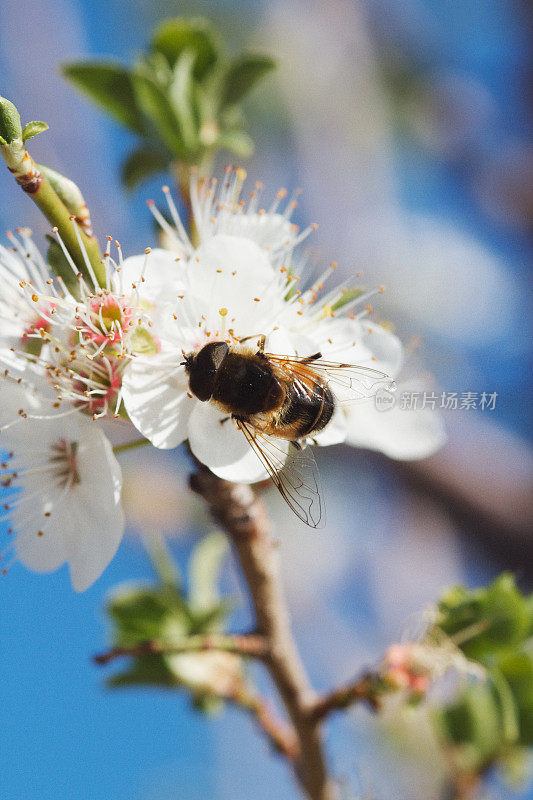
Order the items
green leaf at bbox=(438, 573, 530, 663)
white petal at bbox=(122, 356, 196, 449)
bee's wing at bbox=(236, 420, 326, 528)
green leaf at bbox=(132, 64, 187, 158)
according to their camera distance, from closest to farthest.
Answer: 1. white petal at bbox=(122, 356, 196, 449)
2. bee's wing at bbox=(236, 420, 326, 528)
3. green leaf at bbox=(438, 573, 530, 663)
4. green leaf at bbox=(132, 64, 187, 158)

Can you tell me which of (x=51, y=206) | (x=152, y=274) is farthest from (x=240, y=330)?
(x=51, y=206)

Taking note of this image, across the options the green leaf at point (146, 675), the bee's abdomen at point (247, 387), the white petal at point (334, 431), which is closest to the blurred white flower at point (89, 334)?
the bee's abdomen at point (247, 387)

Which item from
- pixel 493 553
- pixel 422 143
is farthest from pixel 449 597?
pixel 422 143

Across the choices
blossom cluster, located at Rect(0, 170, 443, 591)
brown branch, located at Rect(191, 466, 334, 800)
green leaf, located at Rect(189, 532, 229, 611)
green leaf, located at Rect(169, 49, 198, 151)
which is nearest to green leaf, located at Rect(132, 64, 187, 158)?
green leaf, located at Rect(169, 49, 198, 151)

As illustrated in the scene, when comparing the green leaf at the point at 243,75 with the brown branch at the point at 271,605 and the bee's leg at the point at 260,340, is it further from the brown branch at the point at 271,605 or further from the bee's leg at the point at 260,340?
the brown branch at the point at 271,605

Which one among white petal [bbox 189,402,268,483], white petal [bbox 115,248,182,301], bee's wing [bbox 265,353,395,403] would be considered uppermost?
Result: white petal [bbox 115,248,182,301]

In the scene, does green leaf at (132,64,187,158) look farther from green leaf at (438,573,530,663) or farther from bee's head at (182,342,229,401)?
green leaf at (438,573,530,663)

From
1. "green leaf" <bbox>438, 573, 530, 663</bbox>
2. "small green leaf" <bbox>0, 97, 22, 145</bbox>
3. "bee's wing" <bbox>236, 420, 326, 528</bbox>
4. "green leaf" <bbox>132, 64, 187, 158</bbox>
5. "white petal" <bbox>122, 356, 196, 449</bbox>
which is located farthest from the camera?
"green leaf" <bbox>132, 64, 187, 158</bbox>

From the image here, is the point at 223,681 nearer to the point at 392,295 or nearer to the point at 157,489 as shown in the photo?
the point at 157,489
